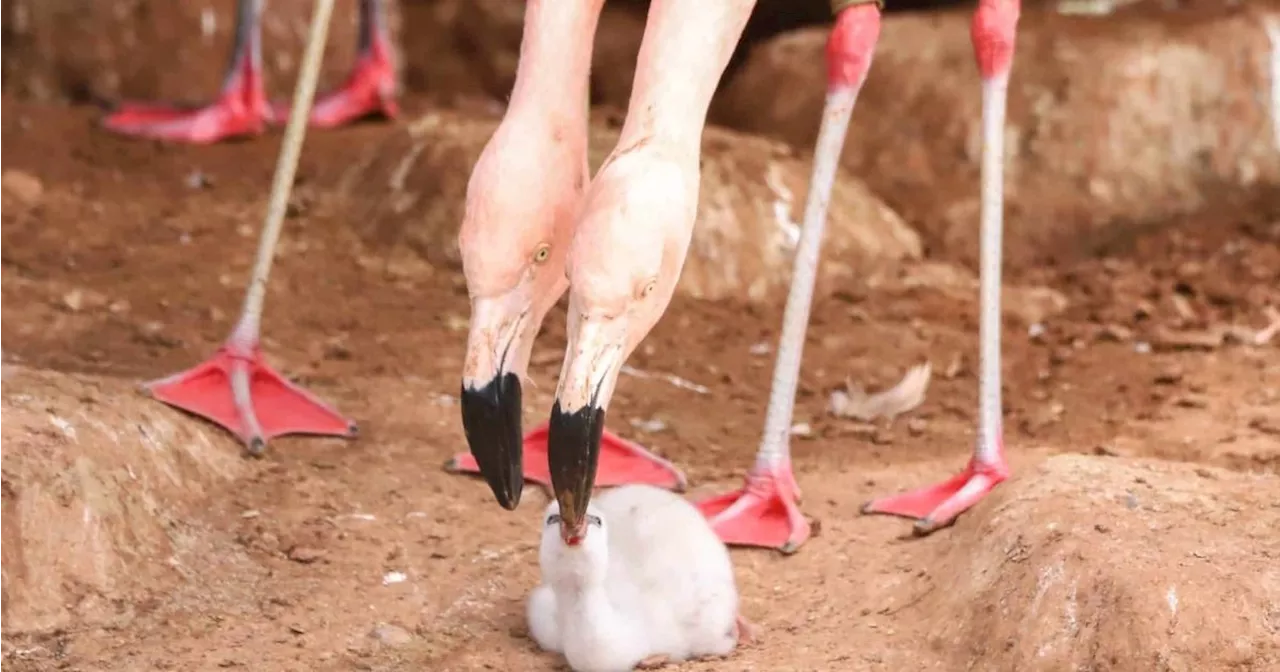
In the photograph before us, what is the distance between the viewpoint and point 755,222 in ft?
15.3

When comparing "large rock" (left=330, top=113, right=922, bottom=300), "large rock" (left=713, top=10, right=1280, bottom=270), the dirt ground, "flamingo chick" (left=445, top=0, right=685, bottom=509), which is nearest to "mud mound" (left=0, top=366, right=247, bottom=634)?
the dirt ground

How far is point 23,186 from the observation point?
4742 millimetres

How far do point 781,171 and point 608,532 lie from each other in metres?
2.47

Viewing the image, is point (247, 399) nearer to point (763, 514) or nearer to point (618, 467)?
point (618, 467)

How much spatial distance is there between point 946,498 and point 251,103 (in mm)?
3301

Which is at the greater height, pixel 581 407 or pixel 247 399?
pixel 247 399

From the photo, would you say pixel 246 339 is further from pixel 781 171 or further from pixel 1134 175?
pixel 1134 175

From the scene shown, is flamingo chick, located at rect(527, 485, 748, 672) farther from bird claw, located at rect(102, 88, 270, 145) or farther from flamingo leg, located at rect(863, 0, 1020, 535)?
bird claw, located at rect(102, 88, 270, 145)

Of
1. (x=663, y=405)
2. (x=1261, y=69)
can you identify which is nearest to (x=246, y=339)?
(x=663, y=405)

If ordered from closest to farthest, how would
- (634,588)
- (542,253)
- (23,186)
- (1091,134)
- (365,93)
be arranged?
1. (542,253)
2. (634,588)
3. (23,186)
4. (1091,134)
5. (365,93)

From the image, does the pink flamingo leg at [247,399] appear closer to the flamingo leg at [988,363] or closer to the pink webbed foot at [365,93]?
the flamingo leg at [988,363]

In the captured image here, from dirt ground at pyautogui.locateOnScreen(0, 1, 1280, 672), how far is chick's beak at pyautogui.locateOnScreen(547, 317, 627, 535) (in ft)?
1.47

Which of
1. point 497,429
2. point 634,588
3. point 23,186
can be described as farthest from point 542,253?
point 23,186

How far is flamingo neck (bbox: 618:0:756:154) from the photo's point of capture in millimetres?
2459
